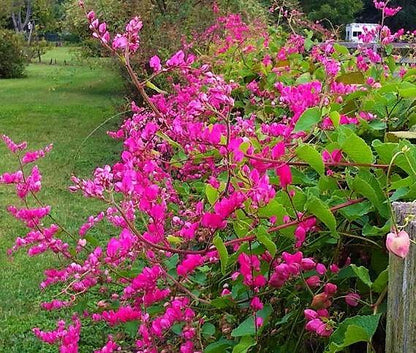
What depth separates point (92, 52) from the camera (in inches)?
521

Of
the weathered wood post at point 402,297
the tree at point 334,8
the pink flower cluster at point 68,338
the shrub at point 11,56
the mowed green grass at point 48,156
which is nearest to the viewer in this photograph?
the weathered wood post at point 402,297

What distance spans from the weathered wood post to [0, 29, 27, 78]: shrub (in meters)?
22.4

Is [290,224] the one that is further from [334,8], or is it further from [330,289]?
[334,8]

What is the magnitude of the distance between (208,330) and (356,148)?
0.52 metres

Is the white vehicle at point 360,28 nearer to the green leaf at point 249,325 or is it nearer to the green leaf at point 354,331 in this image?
the green leaf at point 249,325

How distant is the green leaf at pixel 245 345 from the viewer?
1.26m

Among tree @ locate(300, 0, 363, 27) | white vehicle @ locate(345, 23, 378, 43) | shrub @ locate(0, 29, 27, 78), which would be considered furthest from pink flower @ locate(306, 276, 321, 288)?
tree @ locate(300, 0, 363, 27)

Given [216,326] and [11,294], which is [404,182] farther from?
[11,294]

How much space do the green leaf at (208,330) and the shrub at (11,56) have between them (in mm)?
21869

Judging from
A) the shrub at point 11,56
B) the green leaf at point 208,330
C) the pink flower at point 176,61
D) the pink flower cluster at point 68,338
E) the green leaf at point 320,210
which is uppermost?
the pink flower at point 176,61

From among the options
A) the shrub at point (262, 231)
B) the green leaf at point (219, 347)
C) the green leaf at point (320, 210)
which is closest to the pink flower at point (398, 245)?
the shrub at point (262, 231)

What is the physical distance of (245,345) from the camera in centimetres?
127

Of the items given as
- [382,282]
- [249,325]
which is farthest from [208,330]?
[382,282]

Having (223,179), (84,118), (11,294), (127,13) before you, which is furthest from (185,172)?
(84,118)
